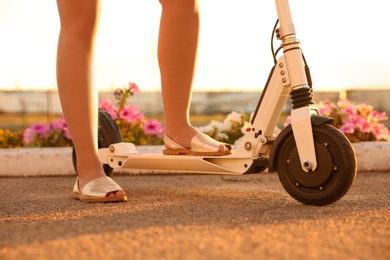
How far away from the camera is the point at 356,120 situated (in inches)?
183

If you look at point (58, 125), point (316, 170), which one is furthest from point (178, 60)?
point (58, 125)

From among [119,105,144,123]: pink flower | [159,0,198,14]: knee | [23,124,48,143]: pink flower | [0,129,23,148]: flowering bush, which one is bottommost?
[0,129,23,148]: flowering bush

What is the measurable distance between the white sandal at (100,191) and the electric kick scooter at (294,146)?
373 mm

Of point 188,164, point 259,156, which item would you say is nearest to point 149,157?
point 188,164

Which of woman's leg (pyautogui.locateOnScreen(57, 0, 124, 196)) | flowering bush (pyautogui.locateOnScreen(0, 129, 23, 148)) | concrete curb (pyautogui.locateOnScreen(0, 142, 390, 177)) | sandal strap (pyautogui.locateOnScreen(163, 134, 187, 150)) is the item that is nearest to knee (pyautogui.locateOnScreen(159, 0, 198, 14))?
woman's leg (pyautogui.locateOnScreen(57, 0, 124, 196))

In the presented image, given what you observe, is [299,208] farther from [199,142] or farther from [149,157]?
[149,157]

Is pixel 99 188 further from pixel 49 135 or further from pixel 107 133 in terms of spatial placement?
pixel 49 135

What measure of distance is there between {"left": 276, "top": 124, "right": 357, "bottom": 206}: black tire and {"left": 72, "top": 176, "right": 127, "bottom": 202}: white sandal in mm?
681

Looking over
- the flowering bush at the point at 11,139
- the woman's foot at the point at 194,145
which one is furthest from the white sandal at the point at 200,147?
the flowering bush at the point at 11,139

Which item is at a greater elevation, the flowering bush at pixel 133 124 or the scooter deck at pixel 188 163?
the flowering bush at pixel 133 124

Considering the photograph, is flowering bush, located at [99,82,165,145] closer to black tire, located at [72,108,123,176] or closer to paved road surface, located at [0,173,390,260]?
black tire, located at [72,108,123,176]

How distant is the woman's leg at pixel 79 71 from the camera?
2635 mm

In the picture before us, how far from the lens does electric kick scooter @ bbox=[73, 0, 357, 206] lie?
2.31m

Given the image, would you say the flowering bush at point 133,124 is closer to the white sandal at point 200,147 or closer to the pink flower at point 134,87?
the pink flower at point 134,87
